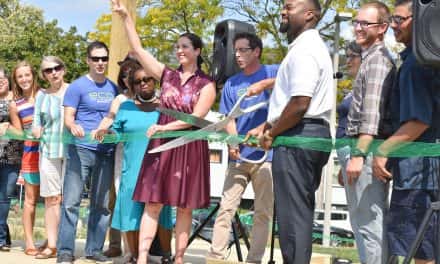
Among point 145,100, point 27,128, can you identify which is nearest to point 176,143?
point 145,100

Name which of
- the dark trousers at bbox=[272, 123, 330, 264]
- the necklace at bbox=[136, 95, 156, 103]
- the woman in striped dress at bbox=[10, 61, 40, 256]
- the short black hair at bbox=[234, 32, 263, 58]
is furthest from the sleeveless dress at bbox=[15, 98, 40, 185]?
the dark trousers at bbox=[272, 123, 330, 264]

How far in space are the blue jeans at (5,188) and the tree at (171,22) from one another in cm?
1676

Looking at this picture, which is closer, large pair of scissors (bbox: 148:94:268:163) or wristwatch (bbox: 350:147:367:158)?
wristwatch (bbox: 350:147:367:158)

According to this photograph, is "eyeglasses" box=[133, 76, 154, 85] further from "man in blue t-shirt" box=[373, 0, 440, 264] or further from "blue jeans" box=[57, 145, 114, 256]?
"man in blue t-shirt" box=[373, 0, 440, 264]

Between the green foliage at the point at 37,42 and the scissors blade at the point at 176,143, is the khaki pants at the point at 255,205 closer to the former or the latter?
the scissors blade at the point at 176,143

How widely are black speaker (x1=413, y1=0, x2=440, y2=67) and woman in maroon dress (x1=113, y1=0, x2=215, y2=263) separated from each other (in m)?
2.20

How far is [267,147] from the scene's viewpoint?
527 cm

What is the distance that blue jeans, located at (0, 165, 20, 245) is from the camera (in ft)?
26.1

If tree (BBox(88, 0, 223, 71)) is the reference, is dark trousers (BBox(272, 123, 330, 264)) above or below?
below

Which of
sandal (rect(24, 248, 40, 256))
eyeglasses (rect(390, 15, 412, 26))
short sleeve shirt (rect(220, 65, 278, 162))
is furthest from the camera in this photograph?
sandal (rect(24, 248, 40, 256))

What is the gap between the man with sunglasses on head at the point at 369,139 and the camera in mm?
5113

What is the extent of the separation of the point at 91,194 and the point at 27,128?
3.50 ft

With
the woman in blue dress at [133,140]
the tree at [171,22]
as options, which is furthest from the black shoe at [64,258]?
the tree at [171,22]

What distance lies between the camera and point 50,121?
24.6 feet
